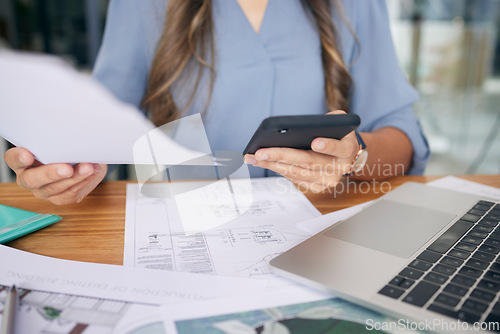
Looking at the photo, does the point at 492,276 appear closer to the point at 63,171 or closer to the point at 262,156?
the point at 262,156

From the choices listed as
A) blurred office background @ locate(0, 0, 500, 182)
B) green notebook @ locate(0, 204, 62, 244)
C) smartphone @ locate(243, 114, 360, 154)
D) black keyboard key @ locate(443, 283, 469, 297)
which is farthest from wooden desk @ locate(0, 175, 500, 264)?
blurred office background @ locate(0, 0, 500, 182)

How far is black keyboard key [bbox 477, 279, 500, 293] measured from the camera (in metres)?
0.33

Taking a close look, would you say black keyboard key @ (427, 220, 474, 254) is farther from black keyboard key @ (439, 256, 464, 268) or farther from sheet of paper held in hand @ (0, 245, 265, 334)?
sheet of paper held in hand @ (0, 245, 265, 334)

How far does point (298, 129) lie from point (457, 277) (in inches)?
8.0

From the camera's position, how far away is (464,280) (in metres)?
0.34

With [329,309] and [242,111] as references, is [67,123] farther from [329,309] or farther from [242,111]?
[242,111]

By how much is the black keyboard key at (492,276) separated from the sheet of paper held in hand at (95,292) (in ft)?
0.63

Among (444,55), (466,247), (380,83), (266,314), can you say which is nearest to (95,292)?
(266,314)

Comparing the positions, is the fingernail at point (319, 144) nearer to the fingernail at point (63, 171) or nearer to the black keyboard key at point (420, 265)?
the black keyboard key at point (420, 265)

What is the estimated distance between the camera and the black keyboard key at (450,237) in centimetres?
41

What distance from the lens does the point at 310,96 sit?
812mm

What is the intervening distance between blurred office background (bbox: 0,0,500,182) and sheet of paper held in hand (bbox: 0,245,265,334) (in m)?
1.63

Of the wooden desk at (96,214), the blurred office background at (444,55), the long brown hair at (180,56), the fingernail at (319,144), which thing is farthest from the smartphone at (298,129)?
the blurred office background at (444,55)

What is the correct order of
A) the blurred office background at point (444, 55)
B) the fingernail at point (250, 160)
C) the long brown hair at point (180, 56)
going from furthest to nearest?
the blurred office background at point (444, 55), the long brown hair at point (180, 56), the fingernail at point (250, 160)
